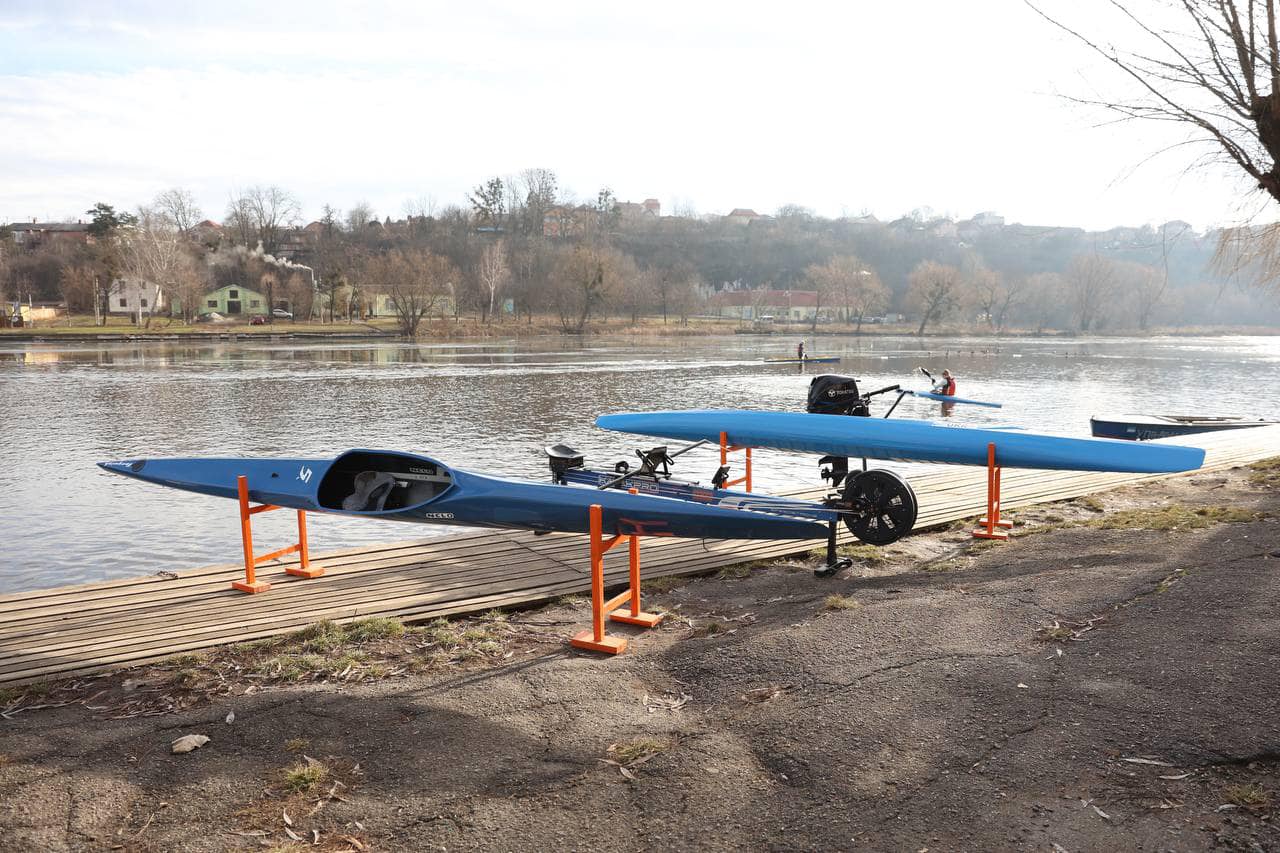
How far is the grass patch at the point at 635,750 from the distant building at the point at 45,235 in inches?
4452

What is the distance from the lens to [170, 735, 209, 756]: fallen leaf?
4500 millimetres

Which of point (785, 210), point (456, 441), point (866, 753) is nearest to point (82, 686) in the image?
point (866, 753)

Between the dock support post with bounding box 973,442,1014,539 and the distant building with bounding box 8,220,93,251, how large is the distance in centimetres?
11122

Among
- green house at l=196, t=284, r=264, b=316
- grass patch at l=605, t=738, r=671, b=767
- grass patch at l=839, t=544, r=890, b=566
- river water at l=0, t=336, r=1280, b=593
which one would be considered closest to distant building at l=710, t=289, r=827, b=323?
green house at l=196, t=284, r=264, b=316

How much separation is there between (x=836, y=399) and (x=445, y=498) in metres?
5.55

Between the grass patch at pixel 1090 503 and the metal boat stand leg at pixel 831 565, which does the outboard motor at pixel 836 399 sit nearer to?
the grass patch at pixel 1090 503

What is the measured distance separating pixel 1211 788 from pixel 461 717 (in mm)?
3481

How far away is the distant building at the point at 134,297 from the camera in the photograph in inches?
3371

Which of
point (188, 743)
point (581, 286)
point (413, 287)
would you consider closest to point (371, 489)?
point (188, 743)

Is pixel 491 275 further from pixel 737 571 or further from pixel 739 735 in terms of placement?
pixel 739 735

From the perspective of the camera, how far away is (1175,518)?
8500 millimetres

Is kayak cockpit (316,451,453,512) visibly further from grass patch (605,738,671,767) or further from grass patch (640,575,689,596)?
grass patch (605,738,671,767)

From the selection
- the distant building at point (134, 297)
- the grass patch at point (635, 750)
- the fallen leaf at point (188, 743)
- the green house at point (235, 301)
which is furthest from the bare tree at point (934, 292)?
the fallen leaf at point (188, 743)

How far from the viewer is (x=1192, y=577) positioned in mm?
6207
